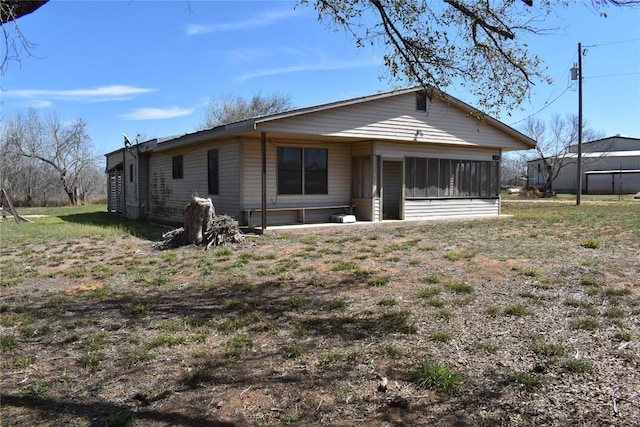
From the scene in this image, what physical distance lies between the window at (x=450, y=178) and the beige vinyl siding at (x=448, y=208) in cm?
21

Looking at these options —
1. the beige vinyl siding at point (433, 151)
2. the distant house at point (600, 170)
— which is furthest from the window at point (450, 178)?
the distant house at point (600, 170)

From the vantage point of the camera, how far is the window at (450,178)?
15.6m

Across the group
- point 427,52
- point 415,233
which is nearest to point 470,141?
point 415,233

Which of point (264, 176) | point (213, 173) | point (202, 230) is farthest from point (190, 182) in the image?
point (202, 230)

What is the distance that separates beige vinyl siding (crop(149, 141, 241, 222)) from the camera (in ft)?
44.1

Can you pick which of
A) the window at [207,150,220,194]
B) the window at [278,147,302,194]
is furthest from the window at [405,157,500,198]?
the window at [207,150,220,194]

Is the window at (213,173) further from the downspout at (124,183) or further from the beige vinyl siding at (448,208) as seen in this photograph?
the downspout at (124,183)

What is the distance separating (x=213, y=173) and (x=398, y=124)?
18.6ft

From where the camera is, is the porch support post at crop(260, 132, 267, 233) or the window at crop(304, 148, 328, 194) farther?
the window at crop(304, 148, 328, 194)

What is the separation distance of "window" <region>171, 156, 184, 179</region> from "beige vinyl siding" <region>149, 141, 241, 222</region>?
0.14 m

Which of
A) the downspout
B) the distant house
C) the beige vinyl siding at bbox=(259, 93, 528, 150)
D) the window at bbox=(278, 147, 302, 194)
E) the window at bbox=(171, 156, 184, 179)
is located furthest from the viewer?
the distant house

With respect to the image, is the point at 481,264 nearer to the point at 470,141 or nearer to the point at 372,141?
the point at 372,141

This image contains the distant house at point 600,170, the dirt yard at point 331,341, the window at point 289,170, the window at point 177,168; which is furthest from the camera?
the distant house at point 600,170

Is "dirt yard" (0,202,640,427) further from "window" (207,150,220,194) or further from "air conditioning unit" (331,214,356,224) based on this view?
"window" (207,150,220,194)
